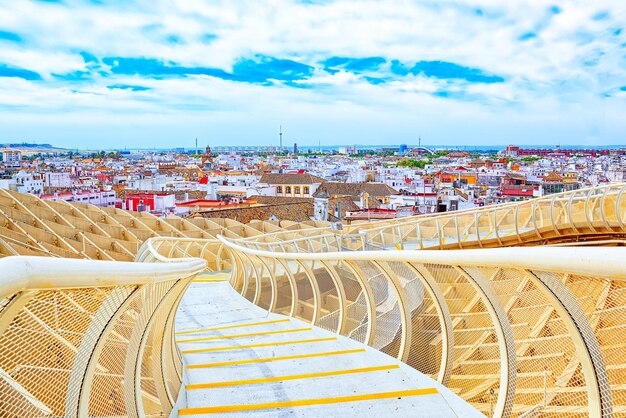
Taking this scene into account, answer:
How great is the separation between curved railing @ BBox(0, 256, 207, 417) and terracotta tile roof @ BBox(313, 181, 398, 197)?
50.5 metres

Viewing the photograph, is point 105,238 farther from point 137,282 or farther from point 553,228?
point 137,282

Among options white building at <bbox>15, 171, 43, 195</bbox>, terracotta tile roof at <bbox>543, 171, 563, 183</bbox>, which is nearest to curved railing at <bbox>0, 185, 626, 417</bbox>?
white building at <bbox>15, 171, 43, 195</bbox>

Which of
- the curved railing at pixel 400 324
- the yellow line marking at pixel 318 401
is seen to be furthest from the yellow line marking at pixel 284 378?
the yellow line marking at pixel 318 401

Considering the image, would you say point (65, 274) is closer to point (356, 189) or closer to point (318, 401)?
point (318, 401)

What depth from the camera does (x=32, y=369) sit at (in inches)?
87.8

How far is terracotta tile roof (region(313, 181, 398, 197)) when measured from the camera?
55000 millimetres

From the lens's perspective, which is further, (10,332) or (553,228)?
(553,228)

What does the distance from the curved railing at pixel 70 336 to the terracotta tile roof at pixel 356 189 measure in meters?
50.5

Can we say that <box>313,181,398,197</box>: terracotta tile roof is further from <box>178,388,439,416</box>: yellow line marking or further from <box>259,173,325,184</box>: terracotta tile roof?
<box>178,388,439,416</box>: yellow line marking

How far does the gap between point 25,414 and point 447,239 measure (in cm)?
1423

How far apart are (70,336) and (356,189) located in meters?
55.2

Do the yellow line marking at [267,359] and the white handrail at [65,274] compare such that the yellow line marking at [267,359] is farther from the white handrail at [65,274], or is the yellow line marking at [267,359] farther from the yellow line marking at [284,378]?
the white handrail at [65,274]

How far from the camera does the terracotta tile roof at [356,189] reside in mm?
55000

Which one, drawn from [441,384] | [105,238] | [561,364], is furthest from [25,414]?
[105,238]
